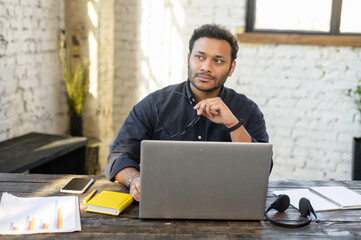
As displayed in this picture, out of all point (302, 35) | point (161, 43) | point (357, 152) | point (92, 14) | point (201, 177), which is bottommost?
point (357, 152)

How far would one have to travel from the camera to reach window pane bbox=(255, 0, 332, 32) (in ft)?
11.5

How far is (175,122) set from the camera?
196 centimetres

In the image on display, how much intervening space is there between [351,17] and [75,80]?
7.77 ft

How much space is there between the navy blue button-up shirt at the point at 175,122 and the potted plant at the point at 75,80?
62.1 inches

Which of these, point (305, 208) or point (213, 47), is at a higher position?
point (213, 47)

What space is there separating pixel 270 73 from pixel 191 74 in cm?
172

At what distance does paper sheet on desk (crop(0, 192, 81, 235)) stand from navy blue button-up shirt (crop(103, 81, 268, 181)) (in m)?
0.48

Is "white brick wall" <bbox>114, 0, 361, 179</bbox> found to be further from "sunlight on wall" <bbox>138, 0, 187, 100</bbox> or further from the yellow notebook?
the yellow notebook

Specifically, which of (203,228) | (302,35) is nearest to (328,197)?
(203,228)

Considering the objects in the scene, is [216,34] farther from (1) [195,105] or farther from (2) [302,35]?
(2) [302,35]

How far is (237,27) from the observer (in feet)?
11.6

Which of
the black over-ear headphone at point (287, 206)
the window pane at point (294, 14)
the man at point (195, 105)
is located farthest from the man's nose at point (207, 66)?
the window pane at point (294, 14)

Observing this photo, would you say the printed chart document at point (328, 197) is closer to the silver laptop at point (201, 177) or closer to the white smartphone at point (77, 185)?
the silver laptop at point (201, 177)

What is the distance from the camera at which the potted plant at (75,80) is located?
3.41 meters
